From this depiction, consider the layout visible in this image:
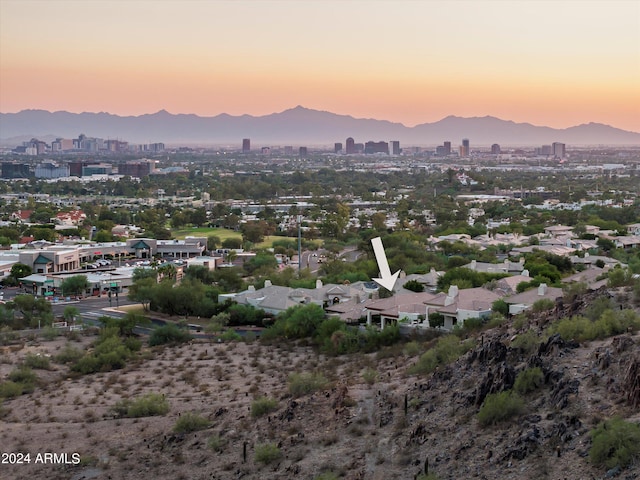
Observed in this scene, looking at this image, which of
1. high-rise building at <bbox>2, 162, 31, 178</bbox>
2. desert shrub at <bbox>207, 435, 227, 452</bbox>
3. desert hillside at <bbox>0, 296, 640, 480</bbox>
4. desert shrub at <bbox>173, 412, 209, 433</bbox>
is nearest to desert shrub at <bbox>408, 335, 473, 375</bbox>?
desert hillside at <bbox>0, 296, 640, 480</bbox>

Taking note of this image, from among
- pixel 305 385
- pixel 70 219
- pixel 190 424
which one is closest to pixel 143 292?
pixel 305 385

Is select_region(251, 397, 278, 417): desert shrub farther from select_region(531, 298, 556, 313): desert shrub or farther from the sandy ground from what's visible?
select_region(531, 298, 556, 313): desert shrub

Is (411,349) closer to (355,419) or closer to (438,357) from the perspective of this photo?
(438,357)

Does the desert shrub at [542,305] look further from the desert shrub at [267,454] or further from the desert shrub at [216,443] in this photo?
the desert shrub at [267,454]

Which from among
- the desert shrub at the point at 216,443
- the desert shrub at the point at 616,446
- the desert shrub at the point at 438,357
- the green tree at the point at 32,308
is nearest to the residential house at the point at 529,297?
the desert shrub at the point at 438,357

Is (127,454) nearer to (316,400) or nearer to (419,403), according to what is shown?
(316,400)

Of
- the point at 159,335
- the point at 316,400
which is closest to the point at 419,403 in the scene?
the point at 316,400
